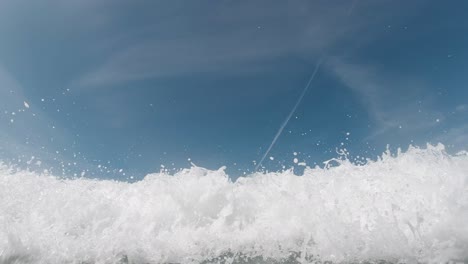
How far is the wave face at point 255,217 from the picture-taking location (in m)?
6.75

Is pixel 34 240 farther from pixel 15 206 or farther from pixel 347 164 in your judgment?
pixel 347 164

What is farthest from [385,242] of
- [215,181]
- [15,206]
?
[15,206]

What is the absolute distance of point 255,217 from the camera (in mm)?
9141

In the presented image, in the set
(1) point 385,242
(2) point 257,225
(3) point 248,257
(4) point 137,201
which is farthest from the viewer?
(4) point 137,201

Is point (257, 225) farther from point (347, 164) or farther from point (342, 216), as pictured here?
point (347, 164)

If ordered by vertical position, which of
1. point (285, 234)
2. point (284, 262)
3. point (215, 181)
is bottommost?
point (284, 262)

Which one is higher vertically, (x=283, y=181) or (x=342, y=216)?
(x=283, y=181)

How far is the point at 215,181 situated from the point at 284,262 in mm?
4317

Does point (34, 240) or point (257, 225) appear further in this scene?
point (257, 225)

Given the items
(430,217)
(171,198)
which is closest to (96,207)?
(171,198)

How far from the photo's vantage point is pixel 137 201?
10.5 meters

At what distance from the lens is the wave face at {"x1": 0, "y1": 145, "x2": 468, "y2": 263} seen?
6.75m

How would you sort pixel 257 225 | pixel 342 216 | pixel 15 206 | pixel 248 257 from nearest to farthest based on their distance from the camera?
pixel 248 257, pixel 342 216, pixel 257 225, pixel 15 206

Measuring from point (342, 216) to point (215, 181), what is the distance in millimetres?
4086
